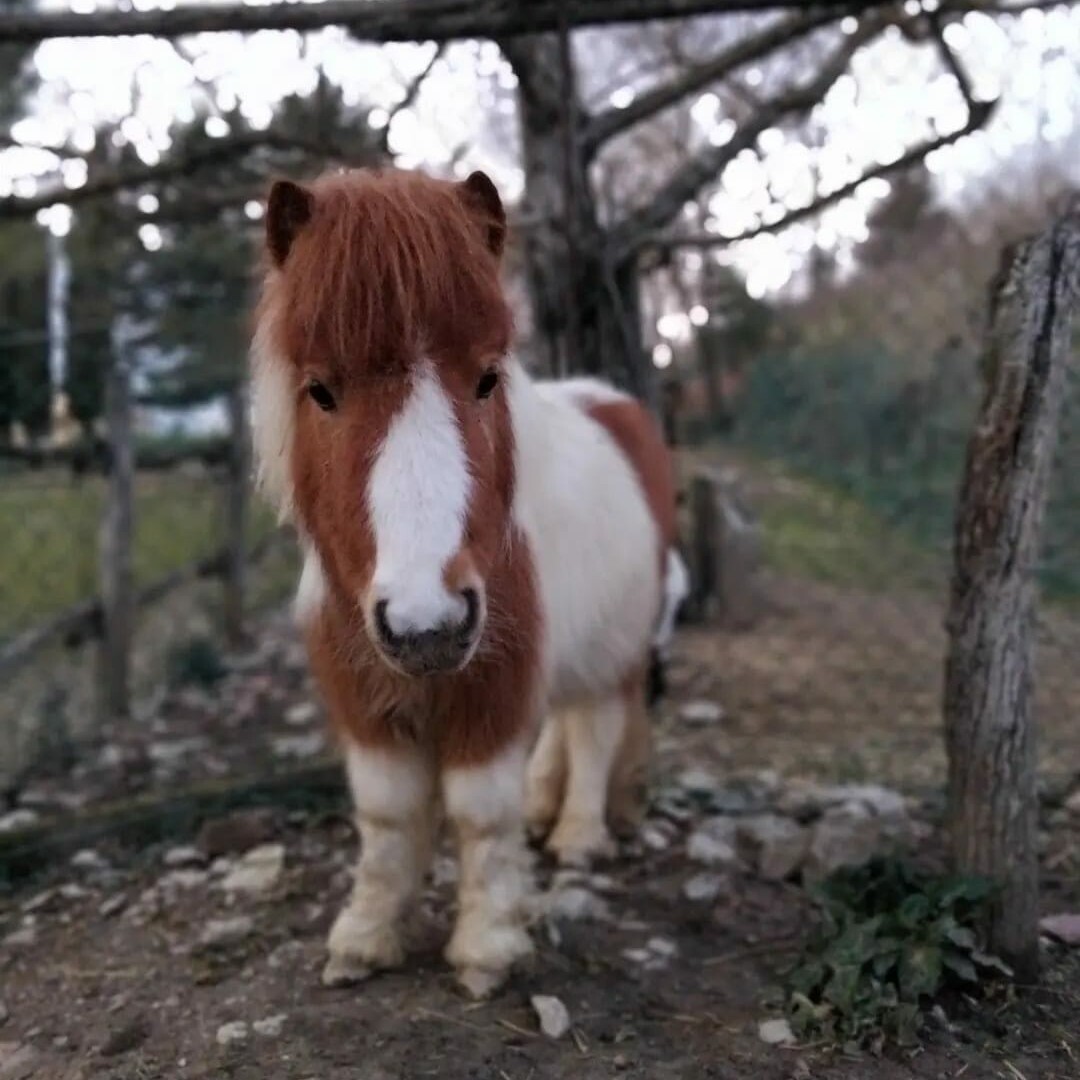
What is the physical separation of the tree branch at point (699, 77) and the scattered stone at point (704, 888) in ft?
9.34

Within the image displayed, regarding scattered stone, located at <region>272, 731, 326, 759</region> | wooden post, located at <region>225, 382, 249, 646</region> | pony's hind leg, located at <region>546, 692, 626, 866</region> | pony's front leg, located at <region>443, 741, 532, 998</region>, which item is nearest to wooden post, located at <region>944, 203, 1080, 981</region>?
pony's front leg, located at <region>443, 741, 532, 998</region>

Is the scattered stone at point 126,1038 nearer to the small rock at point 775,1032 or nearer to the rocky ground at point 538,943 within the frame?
the rocky ground at point 538,943

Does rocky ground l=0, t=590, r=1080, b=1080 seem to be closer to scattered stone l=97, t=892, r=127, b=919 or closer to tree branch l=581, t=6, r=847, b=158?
scattered stone l=97, t=892, r=127, b=919

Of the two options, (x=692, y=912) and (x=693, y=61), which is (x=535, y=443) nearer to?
(x=692, y=912)

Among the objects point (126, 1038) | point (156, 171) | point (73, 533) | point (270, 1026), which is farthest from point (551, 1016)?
point (73, 533)

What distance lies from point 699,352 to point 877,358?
4.42 m

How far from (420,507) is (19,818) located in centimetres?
298

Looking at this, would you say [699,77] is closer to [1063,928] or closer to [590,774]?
[590,774]

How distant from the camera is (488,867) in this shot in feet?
9.53

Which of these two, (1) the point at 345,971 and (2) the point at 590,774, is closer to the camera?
(1) the point at 345,971

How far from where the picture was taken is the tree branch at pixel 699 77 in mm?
4234

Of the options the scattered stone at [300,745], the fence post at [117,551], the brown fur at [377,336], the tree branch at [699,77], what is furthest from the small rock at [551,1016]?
the fence post at [117,551]

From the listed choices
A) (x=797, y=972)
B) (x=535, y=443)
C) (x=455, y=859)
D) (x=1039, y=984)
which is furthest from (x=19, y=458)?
(x=1039, y=984)

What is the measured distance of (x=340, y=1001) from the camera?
277 centimetres
